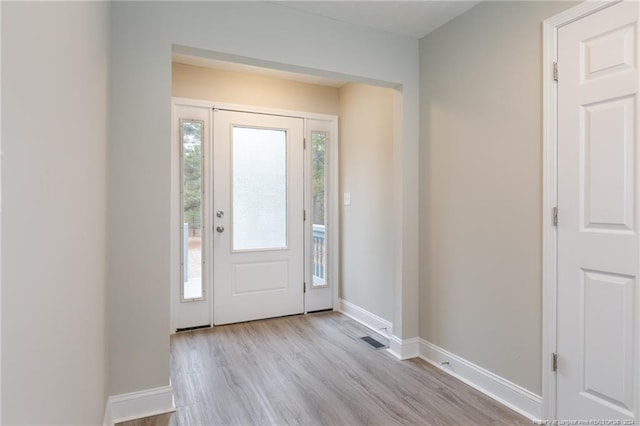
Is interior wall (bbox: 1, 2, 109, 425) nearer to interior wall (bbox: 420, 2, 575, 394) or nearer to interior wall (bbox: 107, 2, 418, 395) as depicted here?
interior wall (bbox: 107, 2, 418, 395)

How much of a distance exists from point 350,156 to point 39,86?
320 centimetres

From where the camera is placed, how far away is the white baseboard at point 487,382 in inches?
76.8

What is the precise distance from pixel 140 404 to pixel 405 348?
184cm

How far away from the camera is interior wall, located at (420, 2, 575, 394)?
6.48ft

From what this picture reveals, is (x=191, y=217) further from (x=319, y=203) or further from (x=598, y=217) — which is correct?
(x=598, y=217)

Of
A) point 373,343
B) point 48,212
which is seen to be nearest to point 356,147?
point 373,343

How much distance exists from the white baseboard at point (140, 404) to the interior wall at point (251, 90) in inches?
98.0

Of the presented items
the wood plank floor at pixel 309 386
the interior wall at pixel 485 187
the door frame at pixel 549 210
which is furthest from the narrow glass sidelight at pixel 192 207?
the door frame at pixel 549 210

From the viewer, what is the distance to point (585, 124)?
1726 mm

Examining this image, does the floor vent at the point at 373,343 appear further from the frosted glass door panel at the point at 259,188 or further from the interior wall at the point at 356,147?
the frosted glass door panel at the point at 259,188

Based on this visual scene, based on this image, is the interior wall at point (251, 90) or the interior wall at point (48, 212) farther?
the interior wall at point (251, 90)

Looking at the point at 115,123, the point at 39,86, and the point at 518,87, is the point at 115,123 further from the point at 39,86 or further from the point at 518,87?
the point at 518,87

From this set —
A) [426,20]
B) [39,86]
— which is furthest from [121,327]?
[426,20]

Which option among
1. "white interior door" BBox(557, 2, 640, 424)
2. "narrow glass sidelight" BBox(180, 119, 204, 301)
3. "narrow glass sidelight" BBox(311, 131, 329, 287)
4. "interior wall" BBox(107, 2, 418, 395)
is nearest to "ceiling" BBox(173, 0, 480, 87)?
"interior wall" BBox(107, 2, 418, 395)
